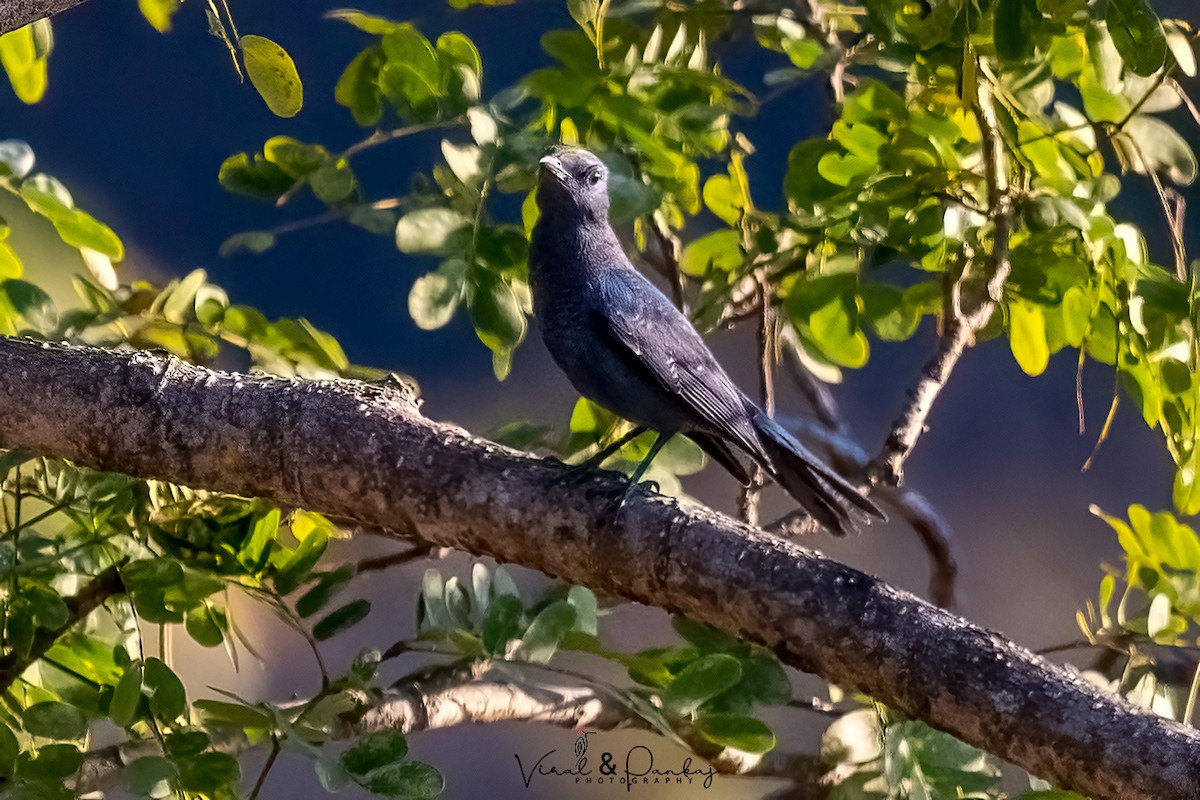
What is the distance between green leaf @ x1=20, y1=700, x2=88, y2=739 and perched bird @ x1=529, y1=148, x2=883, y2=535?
0.46m

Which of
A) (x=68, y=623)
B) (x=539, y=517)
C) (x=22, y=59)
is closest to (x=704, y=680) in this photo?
(x=539, y=517)

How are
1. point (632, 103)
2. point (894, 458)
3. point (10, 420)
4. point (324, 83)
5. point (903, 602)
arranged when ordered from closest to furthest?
point (903, 602), point (10, 420), point (632, 103), point (894, 458), point (324, 83)

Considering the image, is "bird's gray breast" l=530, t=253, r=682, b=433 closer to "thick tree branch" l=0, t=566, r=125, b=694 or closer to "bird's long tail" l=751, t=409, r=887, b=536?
"bird's long tail" l=751, t=409, r=887, b=536

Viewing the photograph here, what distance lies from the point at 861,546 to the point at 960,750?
529mm

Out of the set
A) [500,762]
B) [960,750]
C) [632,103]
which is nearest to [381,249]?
[632,103]

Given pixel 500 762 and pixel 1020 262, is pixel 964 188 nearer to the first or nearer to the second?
pixel 1020 262

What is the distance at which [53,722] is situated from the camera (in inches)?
28.6

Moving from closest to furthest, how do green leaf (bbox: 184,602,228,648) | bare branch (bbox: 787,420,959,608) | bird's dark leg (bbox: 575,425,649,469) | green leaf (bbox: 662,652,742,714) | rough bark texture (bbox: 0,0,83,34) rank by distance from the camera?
rough bark texture (bbox: 0,0,83,34)
green leaf (bbox: 662,652,742,714)
green leaf (bbox: 184,602,228,648)
bird's dark leg (bbox: 575,425,649,469)
bare branch (bbox: 787,420,959,608)

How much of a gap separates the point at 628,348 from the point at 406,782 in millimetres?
391

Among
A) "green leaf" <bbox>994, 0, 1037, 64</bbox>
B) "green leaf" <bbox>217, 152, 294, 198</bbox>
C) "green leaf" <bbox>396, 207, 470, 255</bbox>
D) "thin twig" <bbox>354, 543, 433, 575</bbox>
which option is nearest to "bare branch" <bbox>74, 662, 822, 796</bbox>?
"thin twig" <bbox>354, 543, 433, 575</bbox>

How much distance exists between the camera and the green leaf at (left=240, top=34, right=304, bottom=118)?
67cm

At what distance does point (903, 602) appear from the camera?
62 centimetres

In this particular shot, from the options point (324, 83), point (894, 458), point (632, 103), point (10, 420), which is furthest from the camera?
point (324, 83)

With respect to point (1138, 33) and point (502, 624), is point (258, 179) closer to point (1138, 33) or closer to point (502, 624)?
point (502, 624)
